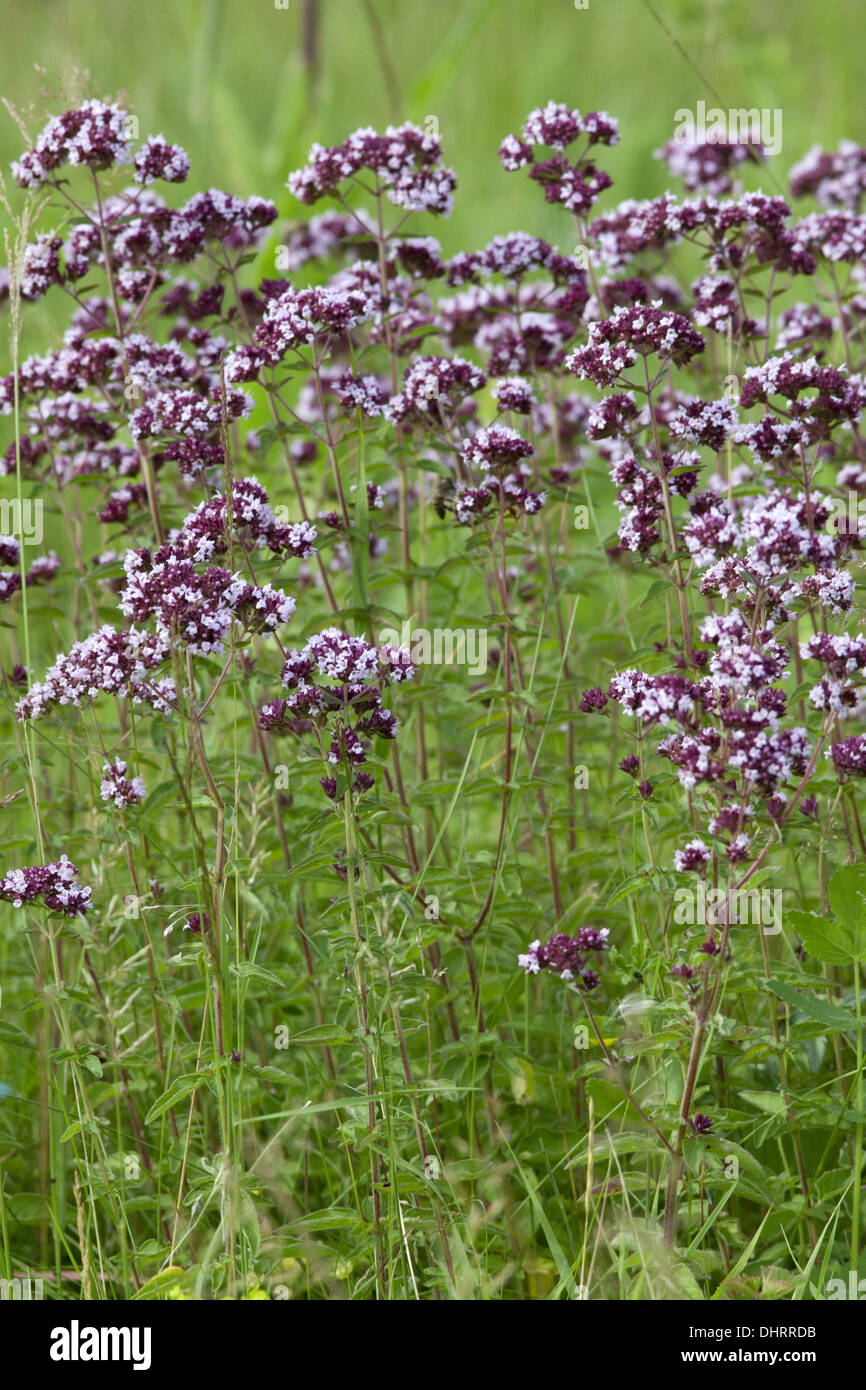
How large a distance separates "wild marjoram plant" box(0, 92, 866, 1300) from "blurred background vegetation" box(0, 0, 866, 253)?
2.47 metres

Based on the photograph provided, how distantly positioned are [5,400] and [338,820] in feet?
6.07

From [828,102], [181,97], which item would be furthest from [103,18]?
[828,102]

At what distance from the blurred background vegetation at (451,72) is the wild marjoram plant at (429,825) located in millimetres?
2466

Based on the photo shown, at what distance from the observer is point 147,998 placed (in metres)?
3.68

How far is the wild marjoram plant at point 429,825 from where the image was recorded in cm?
281

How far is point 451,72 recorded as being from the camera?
653 cm

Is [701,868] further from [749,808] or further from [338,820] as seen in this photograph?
[338,820]
